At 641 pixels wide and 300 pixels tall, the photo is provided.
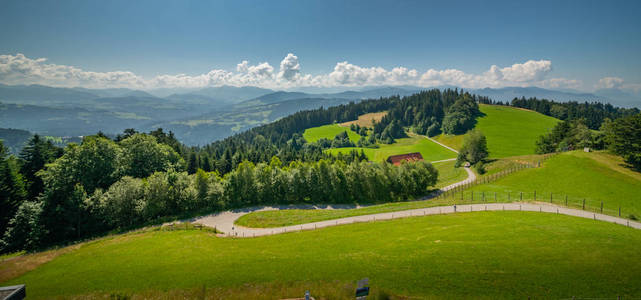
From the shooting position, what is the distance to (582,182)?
50.4m

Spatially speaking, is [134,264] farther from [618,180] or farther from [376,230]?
[618,180]

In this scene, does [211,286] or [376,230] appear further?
[376,230]

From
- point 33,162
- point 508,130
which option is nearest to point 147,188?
point 33,162

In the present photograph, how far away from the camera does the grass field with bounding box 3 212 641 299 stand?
51.9 feet

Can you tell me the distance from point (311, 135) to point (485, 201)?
A: 14811 cm

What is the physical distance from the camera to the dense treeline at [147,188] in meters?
38.7

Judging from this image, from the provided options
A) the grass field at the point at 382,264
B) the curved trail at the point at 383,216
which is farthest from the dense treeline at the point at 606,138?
the grass field at the point at 382,264

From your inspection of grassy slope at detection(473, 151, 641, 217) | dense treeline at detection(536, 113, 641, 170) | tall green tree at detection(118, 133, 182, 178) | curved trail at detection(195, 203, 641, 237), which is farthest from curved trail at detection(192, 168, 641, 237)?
dense treeline at detection(536, 113, 641, 170)

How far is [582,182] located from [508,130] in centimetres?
9509

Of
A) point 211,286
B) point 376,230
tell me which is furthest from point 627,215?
point 211,286

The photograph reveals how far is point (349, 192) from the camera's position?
196 feet

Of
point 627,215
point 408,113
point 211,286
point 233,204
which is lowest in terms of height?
point 233,204

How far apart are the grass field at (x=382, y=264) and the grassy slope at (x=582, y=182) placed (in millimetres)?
20126

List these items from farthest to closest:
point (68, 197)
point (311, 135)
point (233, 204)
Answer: point (311, 135) → point (233, 204) → point (68, 197)
